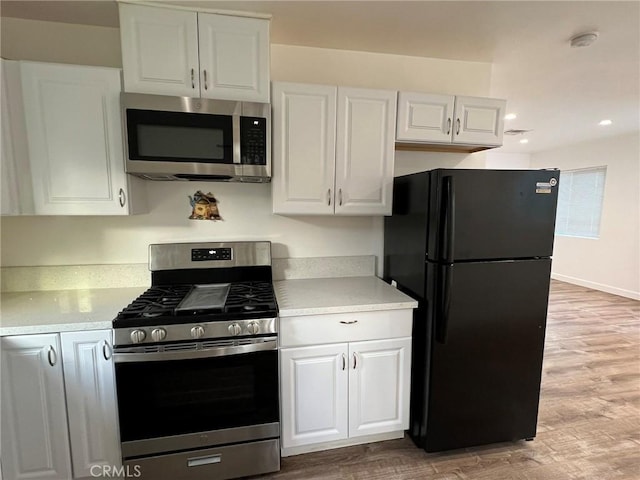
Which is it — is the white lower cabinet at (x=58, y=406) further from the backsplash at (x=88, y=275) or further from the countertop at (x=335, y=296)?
the countertop at (x=335, y=296)

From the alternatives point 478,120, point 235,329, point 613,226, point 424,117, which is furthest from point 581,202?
point 235,329

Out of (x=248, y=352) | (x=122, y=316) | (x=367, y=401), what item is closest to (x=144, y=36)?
(x=122, y=316)

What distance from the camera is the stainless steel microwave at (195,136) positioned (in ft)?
5.34

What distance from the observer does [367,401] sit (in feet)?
6.01

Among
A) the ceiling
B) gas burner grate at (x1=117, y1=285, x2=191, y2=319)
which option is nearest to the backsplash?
gas burner grate at (x1=117, y1=285, x2=191, y2=319)

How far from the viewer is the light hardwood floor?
1.73 meters

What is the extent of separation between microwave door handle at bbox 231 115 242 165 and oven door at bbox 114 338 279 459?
978mm

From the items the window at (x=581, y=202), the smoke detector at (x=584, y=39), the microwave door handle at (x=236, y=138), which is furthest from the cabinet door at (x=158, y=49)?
the window at (x=581, y=202)

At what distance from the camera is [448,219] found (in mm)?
1593

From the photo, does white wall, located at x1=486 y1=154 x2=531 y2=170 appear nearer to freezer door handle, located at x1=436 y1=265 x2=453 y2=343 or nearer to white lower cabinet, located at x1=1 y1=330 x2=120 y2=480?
freezer door handle, located at x1=436 y1=265 x2=453 y2=343

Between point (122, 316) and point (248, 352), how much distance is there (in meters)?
0.62

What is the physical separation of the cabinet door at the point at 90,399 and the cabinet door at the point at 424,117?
2.01 meters

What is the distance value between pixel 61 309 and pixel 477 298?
7.24 feet

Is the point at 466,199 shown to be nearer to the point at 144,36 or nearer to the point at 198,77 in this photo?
the point at 198,77
